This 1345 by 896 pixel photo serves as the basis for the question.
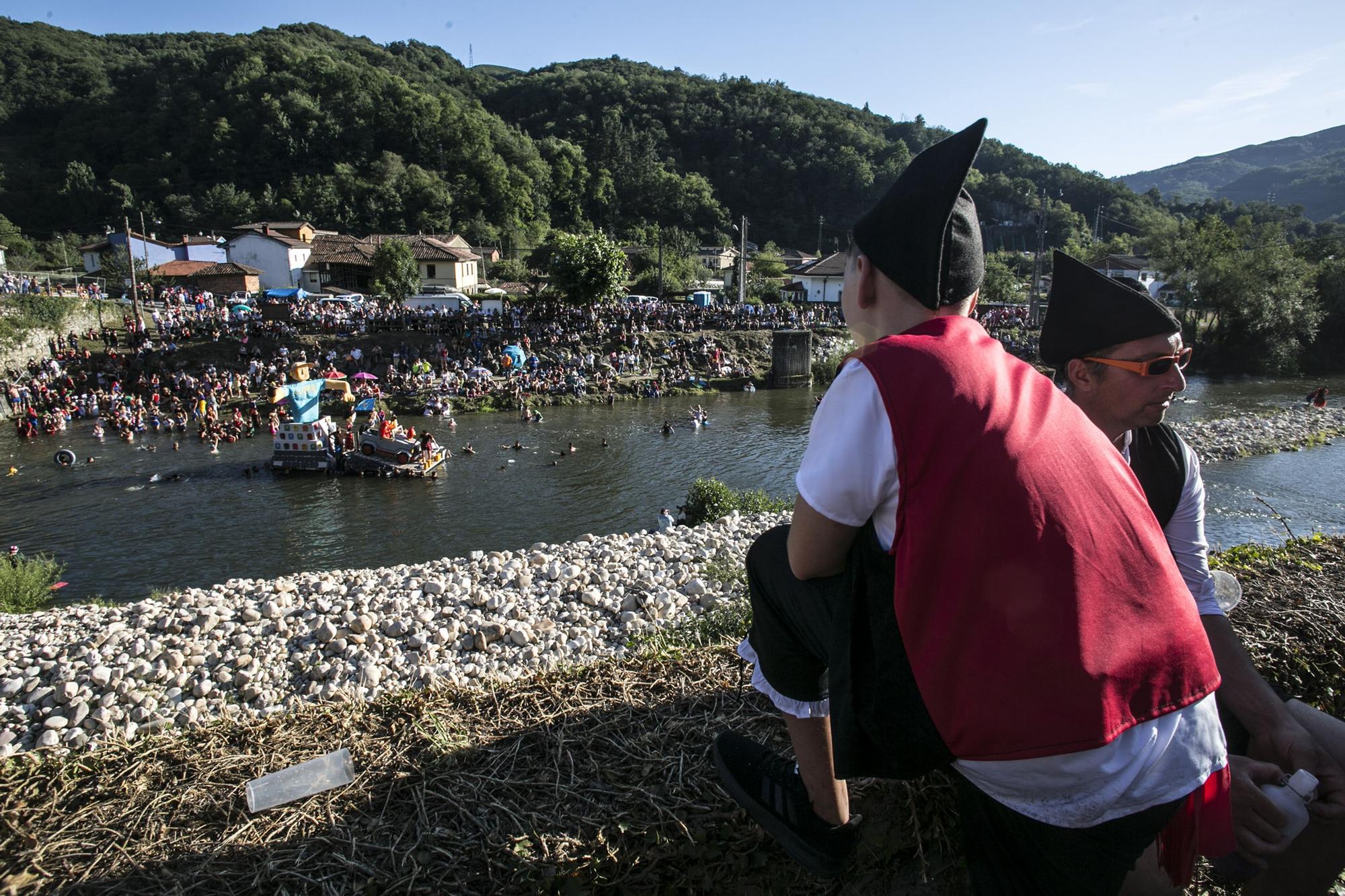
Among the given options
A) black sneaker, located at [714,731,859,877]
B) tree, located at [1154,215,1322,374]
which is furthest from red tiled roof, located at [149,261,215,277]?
tree, located at [1154,215,1322,374]

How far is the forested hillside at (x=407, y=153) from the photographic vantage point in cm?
7669

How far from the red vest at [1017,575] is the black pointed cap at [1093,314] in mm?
1156

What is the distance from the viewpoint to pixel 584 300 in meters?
38.8

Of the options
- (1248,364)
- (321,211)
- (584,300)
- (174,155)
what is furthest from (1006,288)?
(174,155)

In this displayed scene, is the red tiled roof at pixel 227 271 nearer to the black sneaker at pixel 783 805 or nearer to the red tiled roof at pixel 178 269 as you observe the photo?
the red tiled roof at pixel 178 269

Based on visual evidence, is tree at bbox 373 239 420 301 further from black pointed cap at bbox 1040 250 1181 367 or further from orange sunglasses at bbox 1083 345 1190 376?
orange sunglasses at bbox 1083 345 1190 376

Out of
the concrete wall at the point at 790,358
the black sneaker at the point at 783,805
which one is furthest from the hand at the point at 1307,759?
the concrete wall at the point at 790,358

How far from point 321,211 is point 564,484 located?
7046 cm

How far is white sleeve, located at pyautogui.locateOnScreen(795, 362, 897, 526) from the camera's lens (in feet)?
3.71

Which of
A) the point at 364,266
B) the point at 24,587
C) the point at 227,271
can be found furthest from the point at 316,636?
the point at 364,266

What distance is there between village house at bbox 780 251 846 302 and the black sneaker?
177 ft

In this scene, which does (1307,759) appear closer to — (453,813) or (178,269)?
(453,813)

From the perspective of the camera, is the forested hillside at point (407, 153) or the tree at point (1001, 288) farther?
the forested hillside at point (407, 153)

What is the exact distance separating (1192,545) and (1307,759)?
61cm
